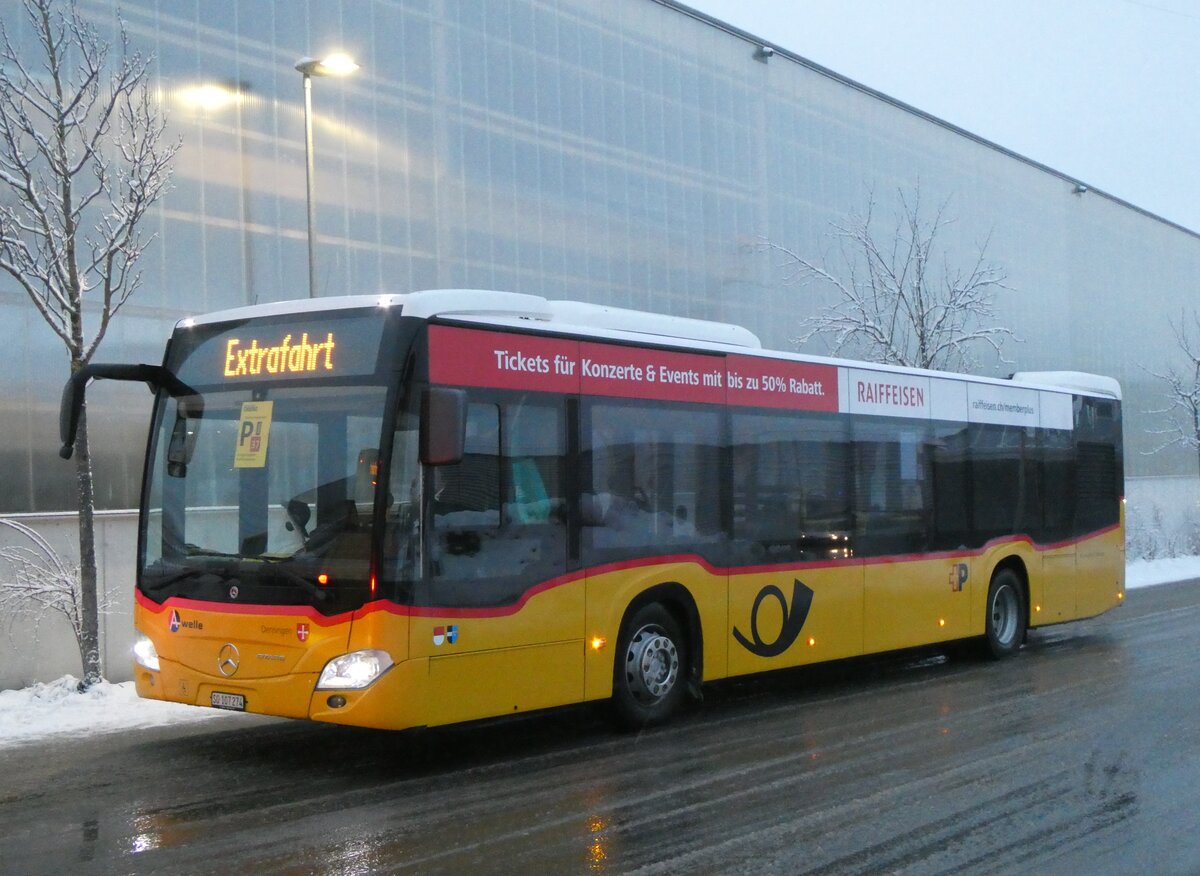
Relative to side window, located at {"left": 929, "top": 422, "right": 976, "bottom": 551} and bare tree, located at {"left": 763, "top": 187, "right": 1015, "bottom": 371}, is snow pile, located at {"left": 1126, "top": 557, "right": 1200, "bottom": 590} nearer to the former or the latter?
bare tree, located at {"left": 763, "top": 187, "right": 1015, "bottom": 371}

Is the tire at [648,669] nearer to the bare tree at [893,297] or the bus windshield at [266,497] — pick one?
the bus windshield at [266,497]

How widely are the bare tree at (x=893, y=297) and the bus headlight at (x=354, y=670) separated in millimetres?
18761

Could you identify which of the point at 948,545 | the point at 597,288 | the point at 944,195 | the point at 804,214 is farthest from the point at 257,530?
the point at 944,195

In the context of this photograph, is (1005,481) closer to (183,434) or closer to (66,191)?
(183,434)

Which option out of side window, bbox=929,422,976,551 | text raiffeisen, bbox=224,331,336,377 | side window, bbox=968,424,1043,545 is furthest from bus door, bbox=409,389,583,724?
side window, bbox=968,424,1043,545

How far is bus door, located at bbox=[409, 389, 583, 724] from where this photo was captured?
8281mm

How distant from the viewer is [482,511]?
8.62 metres

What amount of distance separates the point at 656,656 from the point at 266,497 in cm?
330

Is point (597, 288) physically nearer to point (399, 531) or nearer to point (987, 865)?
point (399, 531)

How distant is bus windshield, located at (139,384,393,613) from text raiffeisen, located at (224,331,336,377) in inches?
5.2

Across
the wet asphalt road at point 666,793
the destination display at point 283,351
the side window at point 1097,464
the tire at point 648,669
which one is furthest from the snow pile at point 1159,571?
the destination display at point 283,351

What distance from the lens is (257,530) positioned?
334 inches

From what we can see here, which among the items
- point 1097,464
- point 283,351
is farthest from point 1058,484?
point 283,351

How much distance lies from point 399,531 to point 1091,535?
35.7 feet
